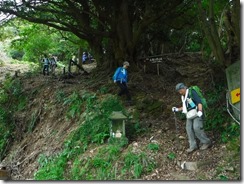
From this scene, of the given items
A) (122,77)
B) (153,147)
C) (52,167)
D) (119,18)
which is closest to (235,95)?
(153,147)

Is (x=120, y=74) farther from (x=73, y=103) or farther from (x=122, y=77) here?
(x=73, y=103)

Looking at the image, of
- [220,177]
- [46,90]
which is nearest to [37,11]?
[46,90]

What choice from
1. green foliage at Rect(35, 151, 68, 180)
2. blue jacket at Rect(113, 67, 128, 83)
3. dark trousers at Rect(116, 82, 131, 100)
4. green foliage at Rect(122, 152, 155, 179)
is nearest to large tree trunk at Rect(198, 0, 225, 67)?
blue jacket at Rect(113, 67, 128, 83)

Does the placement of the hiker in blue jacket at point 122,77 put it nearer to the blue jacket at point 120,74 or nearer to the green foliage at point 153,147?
the blue jacket at point 120,74

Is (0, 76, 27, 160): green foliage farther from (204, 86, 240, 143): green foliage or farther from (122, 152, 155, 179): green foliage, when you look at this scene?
(204, 86, 240, 143): green foliage

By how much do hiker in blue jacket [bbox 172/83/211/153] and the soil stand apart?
0.18m

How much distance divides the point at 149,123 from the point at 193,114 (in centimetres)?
194

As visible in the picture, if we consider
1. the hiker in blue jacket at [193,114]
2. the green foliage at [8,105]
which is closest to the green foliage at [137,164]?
the hiker in blue jacket at [193,114]

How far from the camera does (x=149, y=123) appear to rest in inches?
323

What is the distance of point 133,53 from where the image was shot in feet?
38.1

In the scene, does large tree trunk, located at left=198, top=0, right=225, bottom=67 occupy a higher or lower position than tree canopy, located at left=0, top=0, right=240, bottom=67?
lower

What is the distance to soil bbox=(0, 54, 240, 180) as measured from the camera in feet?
20.5

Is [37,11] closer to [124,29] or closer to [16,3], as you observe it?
[16,3]

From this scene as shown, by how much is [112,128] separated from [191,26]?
726cm
